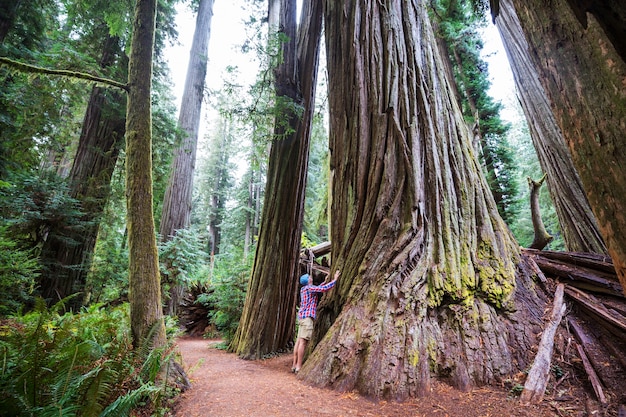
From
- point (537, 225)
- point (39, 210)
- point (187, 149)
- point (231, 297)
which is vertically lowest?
point (231, 297)

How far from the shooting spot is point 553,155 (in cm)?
612

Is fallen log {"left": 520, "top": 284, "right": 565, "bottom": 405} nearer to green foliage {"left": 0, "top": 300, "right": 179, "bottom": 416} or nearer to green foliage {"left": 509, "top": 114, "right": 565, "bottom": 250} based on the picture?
green foliage {"left": 0, "top": 300, "right": 179, "bottom": 416}

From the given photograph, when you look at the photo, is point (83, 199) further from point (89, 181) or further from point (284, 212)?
point (284, 212)

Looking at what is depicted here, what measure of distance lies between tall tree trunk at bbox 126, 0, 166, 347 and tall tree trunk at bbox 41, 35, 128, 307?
383 centimetres

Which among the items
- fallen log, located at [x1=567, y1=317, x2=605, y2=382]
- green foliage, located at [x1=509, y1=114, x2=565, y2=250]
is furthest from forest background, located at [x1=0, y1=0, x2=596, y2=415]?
green foliage, located at [x1=509, y1=114, x2=565, y2=250]

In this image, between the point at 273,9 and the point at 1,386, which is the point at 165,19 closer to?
the point at 273,9

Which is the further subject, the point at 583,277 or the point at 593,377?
the point at 583,277

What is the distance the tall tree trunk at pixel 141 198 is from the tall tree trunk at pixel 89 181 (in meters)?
3.83

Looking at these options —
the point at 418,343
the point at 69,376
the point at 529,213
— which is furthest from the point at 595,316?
the point at 529,213

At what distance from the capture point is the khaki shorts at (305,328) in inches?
177

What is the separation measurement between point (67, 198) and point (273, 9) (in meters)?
6.77

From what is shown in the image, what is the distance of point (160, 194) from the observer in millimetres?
9141

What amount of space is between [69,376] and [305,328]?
3066 mm

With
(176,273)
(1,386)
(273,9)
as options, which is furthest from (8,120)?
(273,9)
